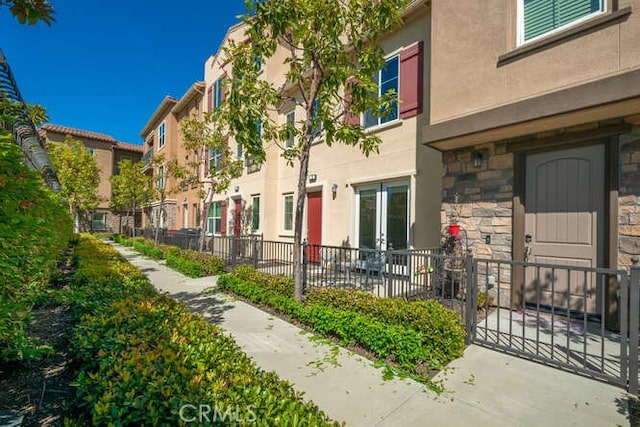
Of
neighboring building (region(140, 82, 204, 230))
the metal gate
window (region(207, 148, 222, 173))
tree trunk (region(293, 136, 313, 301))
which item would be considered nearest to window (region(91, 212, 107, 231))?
neighboring building (region(140, 82, 204, 230))

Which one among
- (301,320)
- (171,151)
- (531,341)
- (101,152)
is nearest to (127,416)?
(301,320)

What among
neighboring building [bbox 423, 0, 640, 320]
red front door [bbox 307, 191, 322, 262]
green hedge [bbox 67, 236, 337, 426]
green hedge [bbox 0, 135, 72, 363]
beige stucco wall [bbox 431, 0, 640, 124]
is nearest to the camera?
green hedge [bbox 67, 236, 337, 426]

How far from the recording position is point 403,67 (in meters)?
7.68

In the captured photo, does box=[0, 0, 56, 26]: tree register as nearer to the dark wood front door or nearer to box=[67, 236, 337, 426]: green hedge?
box=[67, 236, 337, 426]: green hedge

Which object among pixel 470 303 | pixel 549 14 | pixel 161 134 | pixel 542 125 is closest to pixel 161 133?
pixel 161 134

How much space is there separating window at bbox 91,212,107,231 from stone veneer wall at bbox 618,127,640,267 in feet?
122

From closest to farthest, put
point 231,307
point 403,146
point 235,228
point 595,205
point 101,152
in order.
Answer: point 595,205
point 231,307
point 403,146
point 235,228
point 101,152

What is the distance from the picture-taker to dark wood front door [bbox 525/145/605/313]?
4.51 m

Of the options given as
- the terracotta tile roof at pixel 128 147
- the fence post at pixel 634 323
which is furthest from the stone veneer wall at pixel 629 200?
the terracotta tile roof at pixel 128 147

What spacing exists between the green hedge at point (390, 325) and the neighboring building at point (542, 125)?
254 cm

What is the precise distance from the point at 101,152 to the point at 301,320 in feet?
115

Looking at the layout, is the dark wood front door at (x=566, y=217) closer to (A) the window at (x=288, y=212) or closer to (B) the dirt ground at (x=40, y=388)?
(B) the dirt ground at (x=40, y=388)

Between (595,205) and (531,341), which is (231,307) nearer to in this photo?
(531,341)

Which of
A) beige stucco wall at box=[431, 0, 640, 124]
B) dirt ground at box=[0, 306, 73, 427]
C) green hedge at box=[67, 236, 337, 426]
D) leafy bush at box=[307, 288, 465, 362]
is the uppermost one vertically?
beige stucco wall at box=[431, 0, 640, 124]
